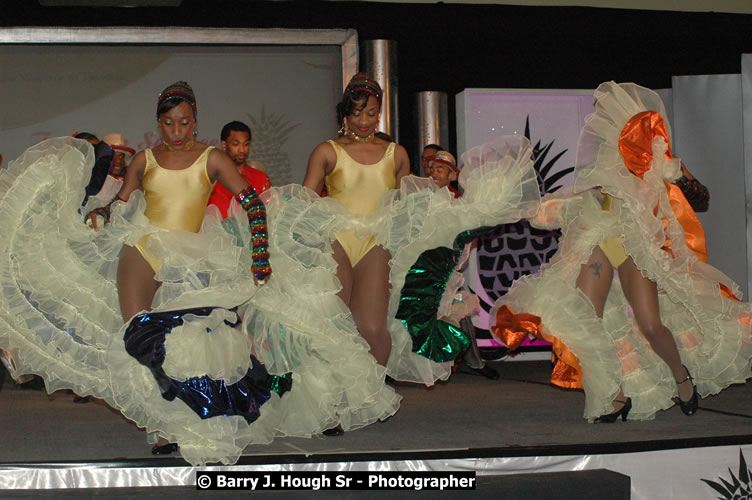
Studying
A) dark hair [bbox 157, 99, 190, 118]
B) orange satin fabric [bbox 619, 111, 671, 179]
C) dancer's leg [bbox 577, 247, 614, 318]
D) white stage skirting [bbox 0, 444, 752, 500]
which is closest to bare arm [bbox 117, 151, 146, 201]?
dark hair [bbox 157, 99, 190, 118]

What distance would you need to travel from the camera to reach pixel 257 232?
4.08 m

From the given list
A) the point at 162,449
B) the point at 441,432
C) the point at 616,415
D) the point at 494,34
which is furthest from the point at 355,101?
the point at 494,34

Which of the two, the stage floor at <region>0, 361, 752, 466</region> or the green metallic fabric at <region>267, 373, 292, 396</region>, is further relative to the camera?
the green metallic fabric at <region>267, 373, 292, 396</region>

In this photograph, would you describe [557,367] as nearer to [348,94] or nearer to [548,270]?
[548,270]

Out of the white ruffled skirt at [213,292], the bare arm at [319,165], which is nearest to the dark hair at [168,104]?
the white ruffled skirt at [213,292]

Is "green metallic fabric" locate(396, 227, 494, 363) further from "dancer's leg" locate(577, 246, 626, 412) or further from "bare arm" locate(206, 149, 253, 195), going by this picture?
"bare arm" locate(206, 149, 253, 195)

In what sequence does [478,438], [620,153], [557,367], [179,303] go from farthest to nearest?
1. [557,367]
2. [620,153]
3. [478,438]
4. [179,303]

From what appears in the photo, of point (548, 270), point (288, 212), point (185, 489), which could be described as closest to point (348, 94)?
point (288, 212)

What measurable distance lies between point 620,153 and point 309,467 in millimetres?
2278

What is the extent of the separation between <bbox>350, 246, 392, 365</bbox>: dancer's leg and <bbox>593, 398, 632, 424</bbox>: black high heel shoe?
115cm

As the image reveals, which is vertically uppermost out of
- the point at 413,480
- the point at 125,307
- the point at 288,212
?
the point at 288,212

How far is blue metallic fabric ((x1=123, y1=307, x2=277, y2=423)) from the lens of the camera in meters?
3.75

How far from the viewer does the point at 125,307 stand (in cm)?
399

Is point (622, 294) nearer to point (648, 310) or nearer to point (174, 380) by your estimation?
point (648, 310)
